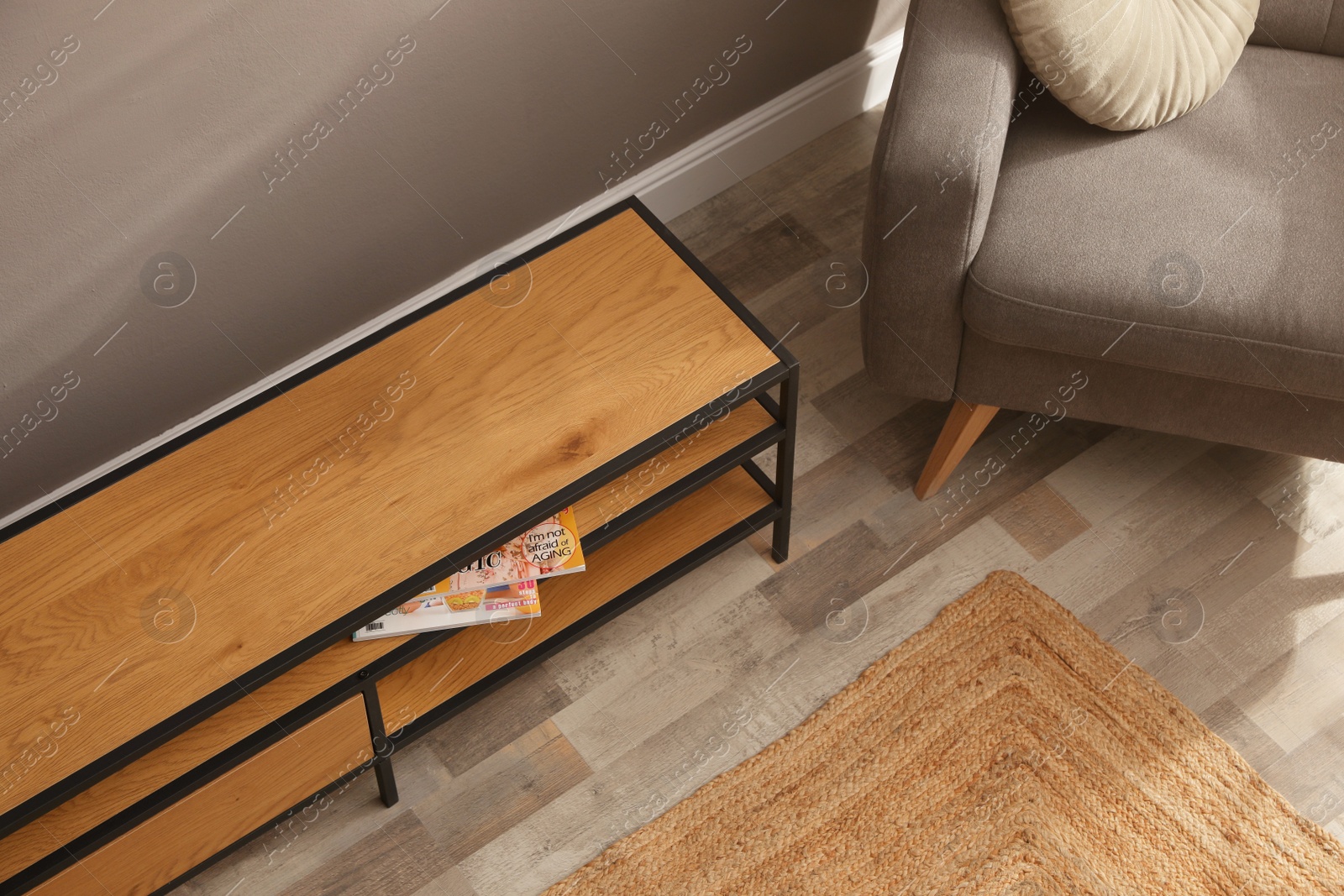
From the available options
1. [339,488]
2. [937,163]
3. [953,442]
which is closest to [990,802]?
[953,442]

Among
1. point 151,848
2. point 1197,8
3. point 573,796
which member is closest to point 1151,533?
point 1197,8

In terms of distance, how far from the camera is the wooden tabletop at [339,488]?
1290mm

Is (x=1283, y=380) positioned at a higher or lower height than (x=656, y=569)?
→ lower

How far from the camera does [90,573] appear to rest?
4.45 ft

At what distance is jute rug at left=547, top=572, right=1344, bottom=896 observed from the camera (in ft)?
5.10

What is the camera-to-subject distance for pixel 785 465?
1.65 m

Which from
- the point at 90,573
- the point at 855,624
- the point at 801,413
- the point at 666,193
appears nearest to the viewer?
the point at 90,573

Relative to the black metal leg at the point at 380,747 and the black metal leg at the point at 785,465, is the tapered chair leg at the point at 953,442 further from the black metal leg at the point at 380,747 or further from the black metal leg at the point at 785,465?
the black metal leg at the point at 380,747

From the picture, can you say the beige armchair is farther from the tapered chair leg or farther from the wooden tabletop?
the wooden tabletop

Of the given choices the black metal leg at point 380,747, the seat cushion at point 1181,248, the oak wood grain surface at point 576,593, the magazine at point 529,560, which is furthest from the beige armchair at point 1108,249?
the black metal leg at point 380,747

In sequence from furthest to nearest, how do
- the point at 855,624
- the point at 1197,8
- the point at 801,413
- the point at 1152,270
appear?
the point at 801,413, the point at 855,624, the point at 1197,8, the point at 1152,270

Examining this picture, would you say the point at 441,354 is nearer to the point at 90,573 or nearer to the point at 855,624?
the point at 90,573

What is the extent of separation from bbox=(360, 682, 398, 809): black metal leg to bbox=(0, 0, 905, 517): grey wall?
1.96 ft

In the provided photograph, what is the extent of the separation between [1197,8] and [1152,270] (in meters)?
0.42
